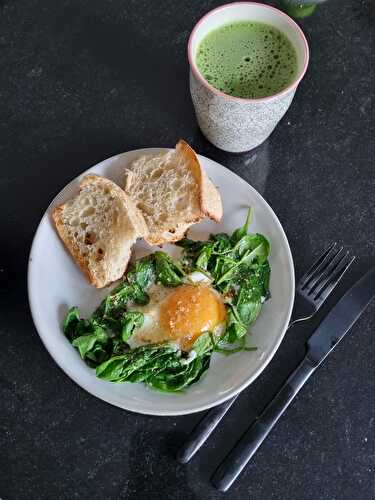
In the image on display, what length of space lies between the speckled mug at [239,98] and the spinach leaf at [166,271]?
1.15 feet

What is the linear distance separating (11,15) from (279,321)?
1.19 m

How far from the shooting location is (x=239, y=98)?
55.9 inches

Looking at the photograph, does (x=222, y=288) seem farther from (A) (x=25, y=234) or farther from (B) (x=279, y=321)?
(A) (x=25, y=234)

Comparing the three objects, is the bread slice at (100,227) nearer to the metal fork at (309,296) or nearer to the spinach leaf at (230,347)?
the spinach leaf at (230,347)

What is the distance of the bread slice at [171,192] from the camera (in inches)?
59.7

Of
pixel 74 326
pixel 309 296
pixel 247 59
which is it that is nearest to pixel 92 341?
pixel 74 326

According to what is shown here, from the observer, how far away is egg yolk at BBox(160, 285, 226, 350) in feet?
4.79

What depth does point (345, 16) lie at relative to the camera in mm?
1881

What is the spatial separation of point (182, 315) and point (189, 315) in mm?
17

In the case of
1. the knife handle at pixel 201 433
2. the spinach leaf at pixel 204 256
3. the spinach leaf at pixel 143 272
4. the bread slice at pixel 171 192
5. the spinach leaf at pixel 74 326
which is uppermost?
the bread slice at pixel 171 192

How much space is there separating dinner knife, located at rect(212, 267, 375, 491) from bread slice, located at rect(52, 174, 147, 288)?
1.64 feet

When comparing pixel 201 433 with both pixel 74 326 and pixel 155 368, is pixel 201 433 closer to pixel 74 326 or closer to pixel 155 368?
pixel 155 368

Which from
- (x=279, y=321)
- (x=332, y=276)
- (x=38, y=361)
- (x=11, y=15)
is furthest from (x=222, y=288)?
(x=11, y=15)

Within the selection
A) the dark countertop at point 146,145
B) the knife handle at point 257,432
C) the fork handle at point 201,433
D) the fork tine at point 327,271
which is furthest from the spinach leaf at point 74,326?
the fork tine at point 327,271
